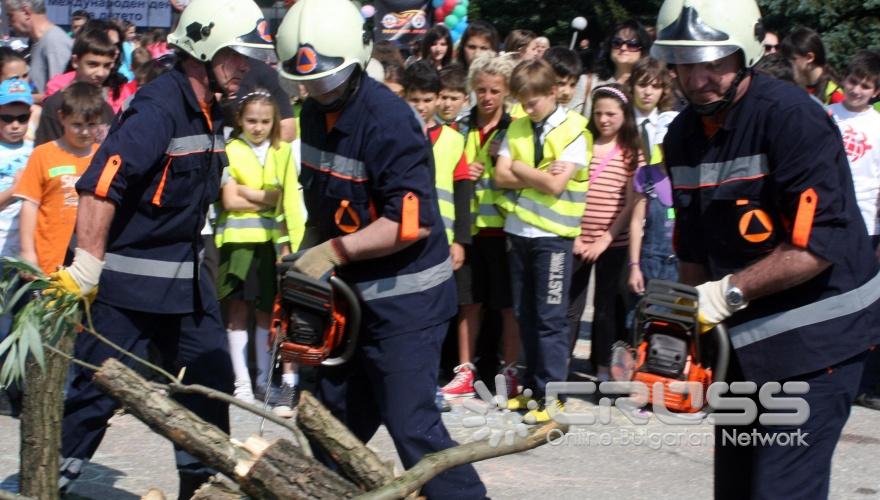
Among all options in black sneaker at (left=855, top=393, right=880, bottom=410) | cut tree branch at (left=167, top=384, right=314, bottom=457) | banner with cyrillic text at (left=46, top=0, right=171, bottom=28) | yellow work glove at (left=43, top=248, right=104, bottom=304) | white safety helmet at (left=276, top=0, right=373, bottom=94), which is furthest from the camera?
banner with cyrillic text at (left=46, top=0, right=171, bottom=28)

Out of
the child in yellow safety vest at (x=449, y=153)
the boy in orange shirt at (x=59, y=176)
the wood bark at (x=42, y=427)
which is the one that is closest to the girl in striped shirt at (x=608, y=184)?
the child in yellow safety vest at (x=449, y=153)

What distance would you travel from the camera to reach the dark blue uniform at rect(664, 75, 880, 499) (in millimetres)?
3738

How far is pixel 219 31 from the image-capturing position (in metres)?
4.85

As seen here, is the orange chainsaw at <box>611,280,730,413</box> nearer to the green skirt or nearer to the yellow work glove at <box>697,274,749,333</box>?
the yellow work glove at <box>697,274,749,333</box>

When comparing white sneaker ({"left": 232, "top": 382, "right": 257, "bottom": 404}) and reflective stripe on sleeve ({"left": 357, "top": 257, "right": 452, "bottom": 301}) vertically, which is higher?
reflective stripe on sleeve ({"left": 357, "top": 257, "right": 452, "bottom": 301})

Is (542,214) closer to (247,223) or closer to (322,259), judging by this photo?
(247,223)

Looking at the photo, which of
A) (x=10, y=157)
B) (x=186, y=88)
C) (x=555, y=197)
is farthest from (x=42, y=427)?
(x=555, y=197)

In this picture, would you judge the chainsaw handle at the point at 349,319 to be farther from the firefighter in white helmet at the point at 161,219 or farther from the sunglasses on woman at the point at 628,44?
the sunglasses on woman at the point at 628,44

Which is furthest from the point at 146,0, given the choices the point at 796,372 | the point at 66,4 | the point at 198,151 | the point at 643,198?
the point at 796,372

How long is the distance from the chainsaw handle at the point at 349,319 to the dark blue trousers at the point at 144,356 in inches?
29.4

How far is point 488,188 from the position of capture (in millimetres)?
7355

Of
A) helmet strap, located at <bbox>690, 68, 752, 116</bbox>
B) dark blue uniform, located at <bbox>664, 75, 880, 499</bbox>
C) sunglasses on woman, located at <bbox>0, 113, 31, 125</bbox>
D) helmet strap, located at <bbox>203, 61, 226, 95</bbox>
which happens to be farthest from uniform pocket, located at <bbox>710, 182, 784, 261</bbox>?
sunglasses on woman, located at <bbox>0, 113, 31, 125</bbox>

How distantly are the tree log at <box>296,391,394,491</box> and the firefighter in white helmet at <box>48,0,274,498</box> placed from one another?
45.8 inches

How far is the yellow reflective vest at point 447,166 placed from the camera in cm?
714
